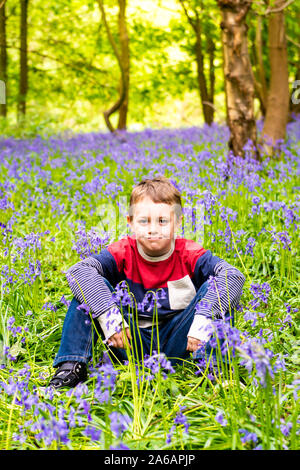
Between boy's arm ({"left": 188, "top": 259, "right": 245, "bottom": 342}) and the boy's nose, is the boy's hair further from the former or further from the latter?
boy's arm ({"left": 188, "top": 259, "right": 245, "bottom": 342})

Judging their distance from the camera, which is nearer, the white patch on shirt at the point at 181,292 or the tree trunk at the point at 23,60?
the white patch on shirt at the point at 181,292

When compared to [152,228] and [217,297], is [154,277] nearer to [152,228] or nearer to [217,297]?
[152,228]

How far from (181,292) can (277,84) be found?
7.30m

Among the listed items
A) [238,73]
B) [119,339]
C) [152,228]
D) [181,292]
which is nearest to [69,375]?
[119,339]

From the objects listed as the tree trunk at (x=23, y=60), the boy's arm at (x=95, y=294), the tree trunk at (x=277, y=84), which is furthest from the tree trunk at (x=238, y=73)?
the tree trunk at (x=23, y=60)

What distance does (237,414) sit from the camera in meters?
2.05

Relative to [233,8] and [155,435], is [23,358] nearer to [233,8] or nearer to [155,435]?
[155,435]

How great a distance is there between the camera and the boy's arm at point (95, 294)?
8.25 feet

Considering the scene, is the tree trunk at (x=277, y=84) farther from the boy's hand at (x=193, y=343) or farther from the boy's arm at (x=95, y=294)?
the boy's hand at (x=193, y=343)

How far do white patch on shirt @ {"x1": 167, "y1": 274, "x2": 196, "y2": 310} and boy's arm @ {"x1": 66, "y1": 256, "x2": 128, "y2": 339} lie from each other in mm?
392

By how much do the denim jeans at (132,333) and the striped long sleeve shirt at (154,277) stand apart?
9 cm

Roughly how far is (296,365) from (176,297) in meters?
0.79

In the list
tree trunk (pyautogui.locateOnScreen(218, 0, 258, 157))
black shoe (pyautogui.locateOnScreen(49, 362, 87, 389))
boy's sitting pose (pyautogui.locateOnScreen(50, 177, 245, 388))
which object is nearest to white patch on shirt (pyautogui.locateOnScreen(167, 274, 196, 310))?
boy's sitting pose (pyautogui.locateOnScreen(50, 177, 245, 388))
